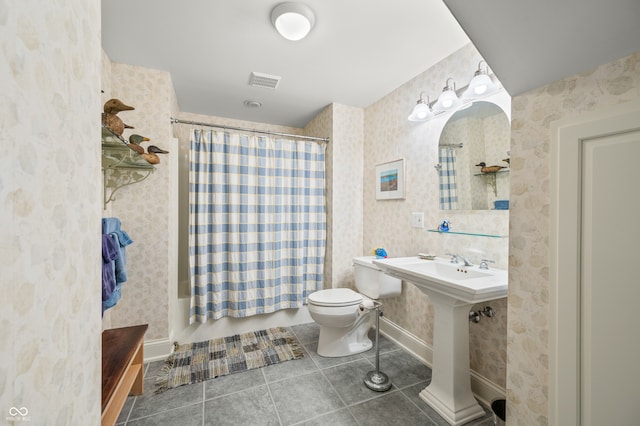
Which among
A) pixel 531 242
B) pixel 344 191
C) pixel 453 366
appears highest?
pixel 344 191

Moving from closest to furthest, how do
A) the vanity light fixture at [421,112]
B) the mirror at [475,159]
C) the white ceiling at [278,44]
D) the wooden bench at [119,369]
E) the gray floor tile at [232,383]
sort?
the wooden bench at [119,369], the white ceiling at [278,44], the mirror at [475,159], the gray floor tile at [232,383], the vanity light fixture at [421,112]

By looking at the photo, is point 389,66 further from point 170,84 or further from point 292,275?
point 292,275

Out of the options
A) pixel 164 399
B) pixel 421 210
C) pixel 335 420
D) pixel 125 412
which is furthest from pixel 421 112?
pixel 125 412

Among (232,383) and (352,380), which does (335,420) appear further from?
(232,383)

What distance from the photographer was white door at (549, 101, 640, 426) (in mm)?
708

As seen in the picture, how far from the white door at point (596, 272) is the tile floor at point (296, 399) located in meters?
0.92

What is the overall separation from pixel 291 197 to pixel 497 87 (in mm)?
1854

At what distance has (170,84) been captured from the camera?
2168 mm

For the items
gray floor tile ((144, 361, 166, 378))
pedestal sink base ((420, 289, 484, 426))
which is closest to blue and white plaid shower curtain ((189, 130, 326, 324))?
gray floor tile ((144, 361, 166, 378))

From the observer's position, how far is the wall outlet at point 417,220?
209cm

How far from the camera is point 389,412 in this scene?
1.52 meters

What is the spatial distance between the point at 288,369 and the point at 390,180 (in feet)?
5.75

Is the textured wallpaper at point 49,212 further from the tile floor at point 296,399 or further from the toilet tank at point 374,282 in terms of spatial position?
the toilet tank at point 374,282

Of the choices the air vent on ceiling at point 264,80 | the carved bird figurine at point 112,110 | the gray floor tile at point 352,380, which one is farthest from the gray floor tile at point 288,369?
the air vent on ceiling at point 264,80
